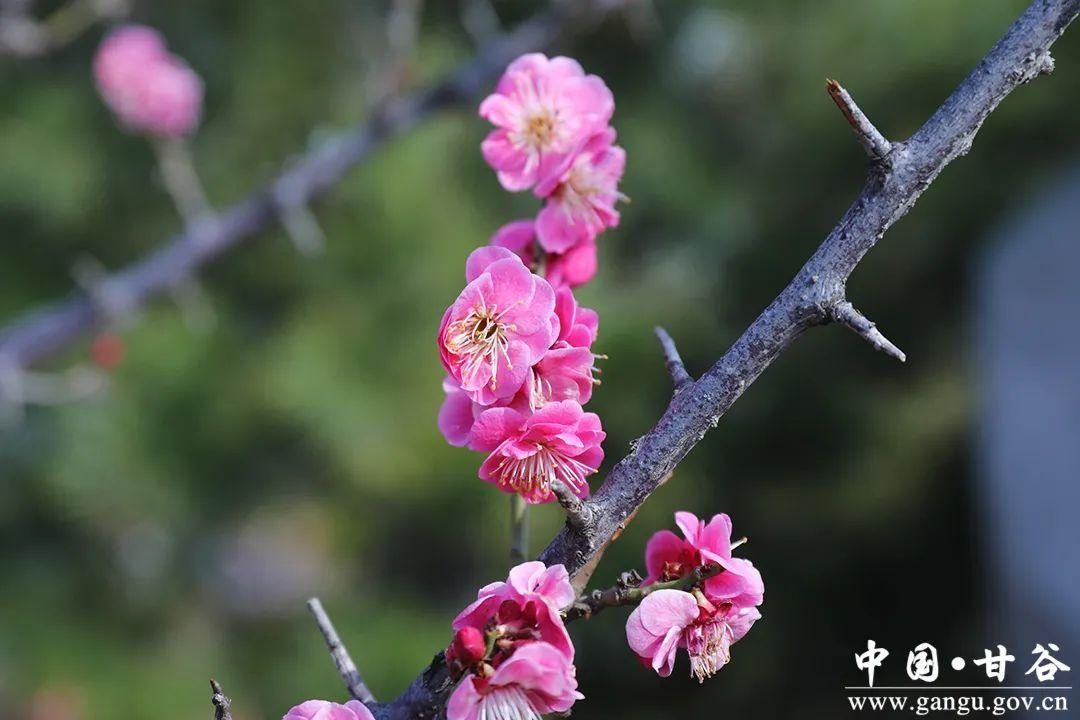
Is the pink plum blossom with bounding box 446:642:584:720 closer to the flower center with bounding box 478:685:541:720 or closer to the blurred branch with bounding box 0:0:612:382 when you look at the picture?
the flower center with bounding box 478:685:541:720

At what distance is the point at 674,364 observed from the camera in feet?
1.60

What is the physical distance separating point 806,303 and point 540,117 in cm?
21

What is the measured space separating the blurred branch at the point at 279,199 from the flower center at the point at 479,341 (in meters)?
1.15

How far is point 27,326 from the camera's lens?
1.71 m

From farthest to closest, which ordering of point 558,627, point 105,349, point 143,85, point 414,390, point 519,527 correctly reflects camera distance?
point 414,390 < point 105,349 < point 143,85 < point 519,527 < point 558,627

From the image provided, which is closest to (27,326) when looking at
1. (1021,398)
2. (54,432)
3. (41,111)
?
(54,432)

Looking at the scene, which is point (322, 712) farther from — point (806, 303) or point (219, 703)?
point (806, 303)

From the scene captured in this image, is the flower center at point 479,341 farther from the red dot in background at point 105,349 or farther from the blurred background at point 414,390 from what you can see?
the blurred background at point 414,390

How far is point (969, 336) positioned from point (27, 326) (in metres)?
2.64

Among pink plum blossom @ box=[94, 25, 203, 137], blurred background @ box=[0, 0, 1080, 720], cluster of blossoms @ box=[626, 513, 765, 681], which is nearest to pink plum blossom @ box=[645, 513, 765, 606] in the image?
cluster of blossoms @ box=[626, 513, 765, 681]

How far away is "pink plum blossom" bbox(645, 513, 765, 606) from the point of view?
0.45m

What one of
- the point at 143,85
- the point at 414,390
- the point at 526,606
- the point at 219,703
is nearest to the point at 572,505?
the point at 526,606

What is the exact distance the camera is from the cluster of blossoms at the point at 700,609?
1.46ft

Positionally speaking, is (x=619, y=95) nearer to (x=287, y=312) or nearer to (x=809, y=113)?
(x=809, y=113)
